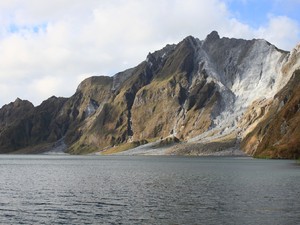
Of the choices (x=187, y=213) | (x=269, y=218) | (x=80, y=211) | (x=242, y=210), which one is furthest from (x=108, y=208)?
(x=269, y=218)

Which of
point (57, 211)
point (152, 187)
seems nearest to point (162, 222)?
point (57, 211)

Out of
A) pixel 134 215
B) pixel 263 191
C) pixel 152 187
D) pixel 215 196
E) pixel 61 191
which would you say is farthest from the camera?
pixel 152 187

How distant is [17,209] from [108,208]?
474 inches

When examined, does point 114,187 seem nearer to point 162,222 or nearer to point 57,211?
point 57,211

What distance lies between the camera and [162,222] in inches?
1965

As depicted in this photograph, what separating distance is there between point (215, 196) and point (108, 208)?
19113 mm

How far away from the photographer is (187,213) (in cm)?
5562

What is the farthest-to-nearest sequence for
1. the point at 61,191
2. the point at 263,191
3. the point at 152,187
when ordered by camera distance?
1. the point at 152,187
2. the point at 61,191
3. the point at 263,191

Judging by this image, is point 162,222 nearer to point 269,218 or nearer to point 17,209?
point 269,218

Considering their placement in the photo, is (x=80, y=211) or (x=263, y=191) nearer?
(x=80, y=211)

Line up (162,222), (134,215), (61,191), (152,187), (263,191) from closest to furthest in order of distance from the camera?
(162,222), (134,215), (263,191), (61,191), (152,187)

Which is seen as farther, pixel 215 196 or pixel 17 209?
pixel 215 196

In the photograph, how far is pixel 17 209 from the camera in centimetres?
6019

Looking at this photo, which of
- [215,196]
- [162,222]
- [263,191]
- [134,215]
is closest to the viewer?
[162,222]
